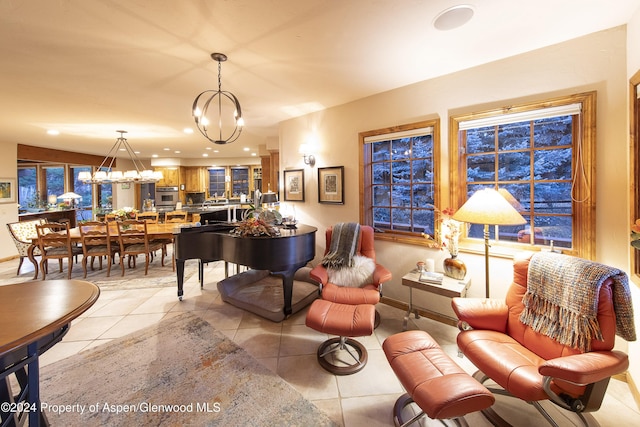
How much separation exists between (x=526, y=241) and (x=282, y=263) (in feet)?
7.75

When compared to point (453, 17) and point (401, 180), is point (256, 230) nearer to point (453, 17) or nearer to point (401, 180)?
point (401, 180)

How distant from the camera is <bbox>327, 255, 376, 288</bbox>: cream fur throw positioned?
2.59 meters

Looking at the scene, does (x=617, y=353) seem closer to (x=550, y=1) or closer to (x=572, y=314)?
(x=572, y=314)

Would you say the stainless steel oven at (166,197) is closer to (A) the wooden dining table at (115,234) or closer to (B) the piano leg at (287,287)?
(A) the wooden dining table at (115,234)

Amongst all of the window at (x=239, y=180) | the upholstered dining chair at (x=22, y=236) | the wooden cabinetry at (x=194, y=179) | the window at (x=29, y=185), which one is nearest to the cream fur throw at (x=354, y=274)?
the upholstered dining chair at (x=22, y=236)

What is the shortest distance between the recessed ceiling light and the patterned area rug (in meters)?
2.75

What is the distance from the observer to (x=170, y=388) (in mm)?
1808

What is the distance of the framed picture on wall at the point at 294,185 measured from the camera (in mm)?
4117

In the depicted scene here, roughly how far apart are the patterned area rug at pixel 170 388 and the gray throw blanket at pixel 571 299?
60.3 inches

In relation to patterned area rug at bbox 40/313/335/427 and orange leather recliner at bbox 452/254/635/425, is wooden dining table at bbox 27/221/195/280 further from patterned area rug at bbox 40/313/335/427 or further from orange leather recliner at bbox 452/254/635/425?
orange leather recliner at bbox 452/254/635/425

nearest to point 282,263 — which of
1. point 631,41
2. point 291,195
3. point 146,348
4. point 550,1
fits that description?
point 146,348

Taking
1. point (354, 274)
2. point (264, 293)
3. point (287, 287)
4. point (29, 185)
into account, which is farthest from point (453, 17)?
point (29, 185)

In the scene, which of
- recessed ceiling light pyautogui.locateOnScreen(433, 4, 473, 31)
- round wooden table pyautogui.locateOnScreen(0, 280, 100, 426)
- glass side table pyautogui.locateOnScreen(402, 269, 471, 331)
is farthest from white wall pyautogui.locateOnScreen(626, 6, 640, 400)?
round wooden table pyautogui.locateOnScreen(0, 280, 100, 426)

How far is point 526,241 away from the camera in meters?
2.34
